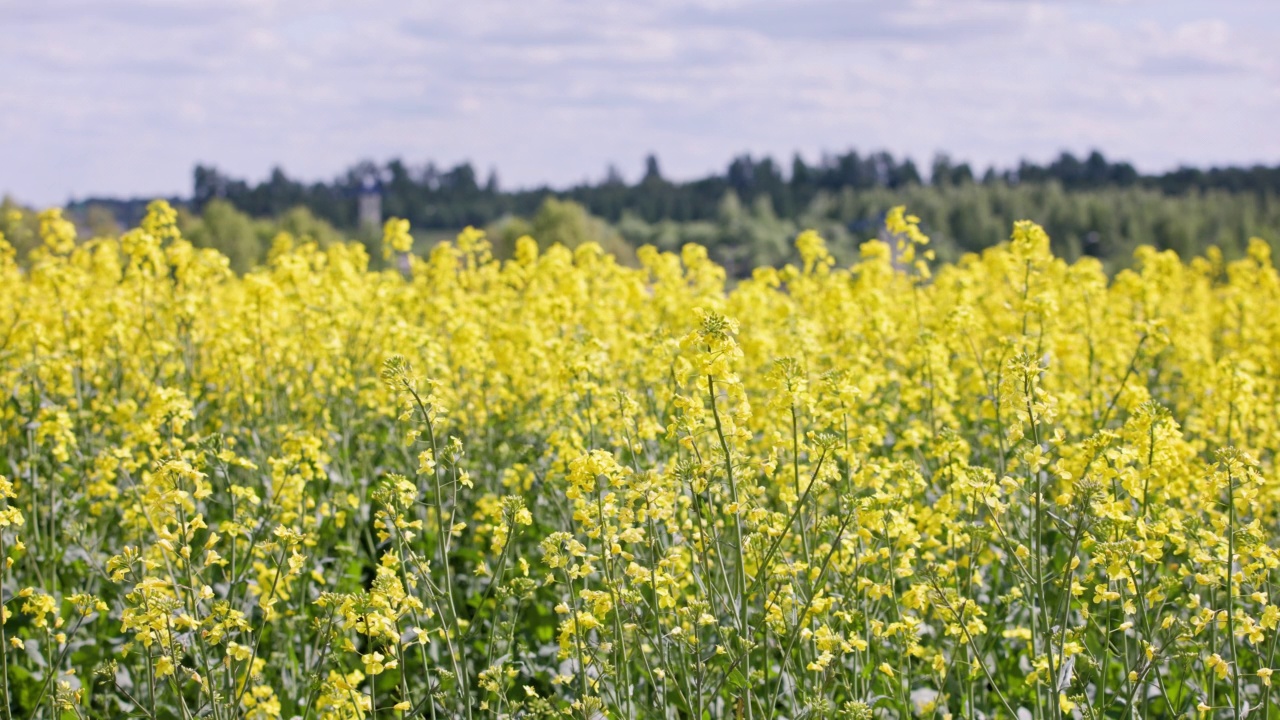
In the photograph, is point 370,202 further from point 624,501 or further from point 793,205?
point 624,501

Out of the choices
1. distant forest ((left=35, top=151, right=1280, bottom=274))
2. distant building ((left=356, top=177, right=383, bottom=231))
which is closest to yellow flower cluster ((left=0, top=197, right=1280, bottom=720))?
distant forest ((left=35, top=151, right=1280, bottom=274))

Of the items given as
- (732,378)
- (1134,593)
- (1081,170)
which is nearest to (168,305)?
(732,378)

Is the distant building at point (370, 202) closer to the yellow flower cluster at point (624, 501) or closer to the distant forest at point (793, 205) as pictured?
the distant forest at point (793, 205)

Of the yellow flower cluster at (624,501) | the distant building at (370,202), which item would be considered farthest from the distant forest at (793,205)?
the yellow flower cluster at (624,501)

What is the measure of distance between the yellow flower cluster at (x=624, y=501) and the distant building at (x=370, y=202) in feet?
288

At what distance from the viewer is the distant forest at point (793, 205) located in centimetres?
5372

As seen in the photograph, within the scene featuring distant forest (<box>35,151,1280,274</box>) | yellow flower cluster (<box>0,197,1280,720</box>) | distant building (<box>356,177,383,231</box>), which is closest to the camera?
yellow flower cluster (<box>0,197,1280,720</box>)

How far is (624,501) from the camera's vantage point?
3.64 meters

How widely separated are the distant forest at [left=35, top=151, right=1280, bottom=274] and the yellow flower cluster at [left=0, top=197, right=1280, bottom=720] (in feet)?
99.9

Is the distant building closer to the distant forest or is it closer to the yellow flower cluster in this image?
the distant forest

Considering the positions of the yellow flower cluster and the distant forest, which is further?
the distant forest

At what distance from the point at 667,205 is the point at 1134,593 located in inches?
3546

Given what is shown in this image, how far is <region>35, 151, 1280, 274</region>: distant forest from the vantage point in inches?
2115

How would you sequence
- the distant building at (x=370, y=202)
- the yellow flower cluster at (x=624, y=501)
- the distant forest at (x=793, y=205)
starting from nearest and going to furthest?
the yellow flower cluster at (x=624, y=501) → the distant forest at (x=793, y=205) → the distant building at (x=370, y=202)
